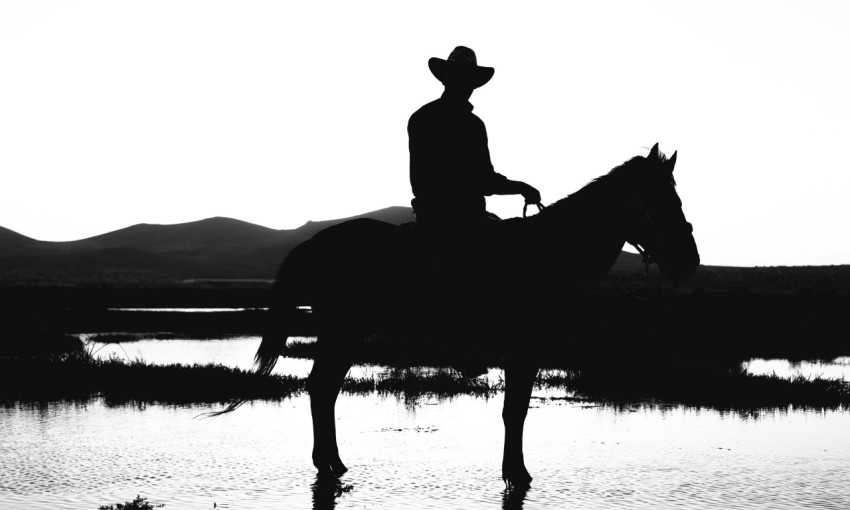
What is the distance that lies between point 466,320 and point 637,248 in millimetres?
1873

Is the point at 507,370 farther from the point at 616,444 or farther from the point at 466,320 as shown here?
the point at 616,444

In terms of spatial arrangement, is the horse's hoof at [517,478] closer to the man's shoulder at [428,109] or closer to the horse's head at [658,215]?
the horse's head at [658,215]

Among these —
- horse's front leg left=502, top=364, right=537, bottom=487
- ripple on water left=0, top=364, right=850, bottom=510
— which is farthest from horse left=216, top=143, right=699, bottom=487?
ripple on water left=0, top=364, right=850, bottom=510

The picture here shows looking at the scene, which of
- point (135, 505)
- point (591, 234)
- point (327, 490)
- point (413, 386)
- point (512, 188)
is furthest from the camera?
point (413, 386)

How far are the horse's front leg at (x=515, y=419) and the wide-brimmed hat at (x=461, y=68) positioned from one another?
2885 millimetres

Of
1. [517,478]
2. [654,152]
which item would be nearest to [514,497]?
[517,478]

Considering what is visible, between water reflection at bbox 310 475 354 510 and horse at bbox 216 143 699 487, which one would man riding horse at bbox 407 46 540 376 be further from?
water reflection at bbox 310 475 354 510

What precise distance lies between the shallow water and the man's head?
3.94 meters

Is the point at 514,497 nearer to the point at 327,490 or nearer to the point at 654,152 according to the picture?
the point at 327,490

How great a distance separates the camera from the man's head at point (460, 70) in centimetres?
971

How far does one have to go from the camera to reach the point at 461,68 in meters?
9.70

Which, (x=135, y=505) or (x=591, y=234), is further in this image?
(x=591, y=234)

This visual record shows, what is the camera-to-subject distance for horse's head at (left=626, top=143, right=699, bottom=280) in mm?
9805

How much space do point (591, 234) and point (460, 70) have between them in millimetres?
2088
